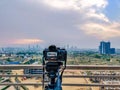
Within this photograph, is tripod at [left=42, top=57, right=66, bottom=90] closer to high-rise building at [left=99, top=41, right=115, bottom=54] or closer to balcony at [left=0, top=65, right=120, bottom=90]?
balcony at [left=0, top=65, right=120, bottom=90]

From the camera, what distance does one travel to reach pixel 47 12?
552 centimetres

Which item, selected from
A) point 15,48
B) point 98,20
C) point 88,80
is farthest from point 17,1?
point 88,80

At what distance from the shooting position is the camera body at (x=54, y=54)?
2631 mm

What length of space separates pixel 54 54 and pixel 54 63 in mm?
88

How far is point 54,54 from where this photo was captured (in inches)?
104

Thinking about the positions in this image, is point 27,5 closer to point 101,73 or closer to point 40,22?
point 40,22

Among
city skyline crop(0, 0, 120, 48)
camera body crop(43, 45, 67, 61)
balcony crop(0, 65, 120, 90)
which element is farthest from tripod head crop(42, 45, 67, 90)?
city skyline crop(0, 0, 120, 48)

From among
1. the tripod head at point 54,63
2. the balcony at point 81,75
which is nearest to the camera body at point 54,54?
the tripod head at point 54,63

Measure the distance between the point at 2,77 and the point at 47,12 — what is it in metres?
2.14

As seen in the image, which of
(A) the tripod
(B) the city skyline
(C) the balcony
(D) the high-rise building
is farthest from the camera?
(B) the city skyline

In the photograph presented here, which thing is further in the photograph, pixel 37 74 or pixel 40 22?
pixel 40 22

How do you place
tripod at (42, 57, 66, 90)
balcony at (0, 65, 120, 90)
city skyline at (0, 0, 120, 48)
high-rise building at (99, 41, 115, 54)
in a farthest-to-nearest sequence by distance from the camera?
1. city skyline at (0, 0, 120, 48)
2. high-rise building at (99, 41, 115, 54)
3. balcony at (0, 65, 120, 90)
4. tripod at (42, 57, 66, 90)

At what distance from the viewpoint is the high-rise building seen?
16.0 ft

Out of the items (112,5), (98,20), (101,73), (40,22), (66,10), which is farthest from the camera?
(98,20)
